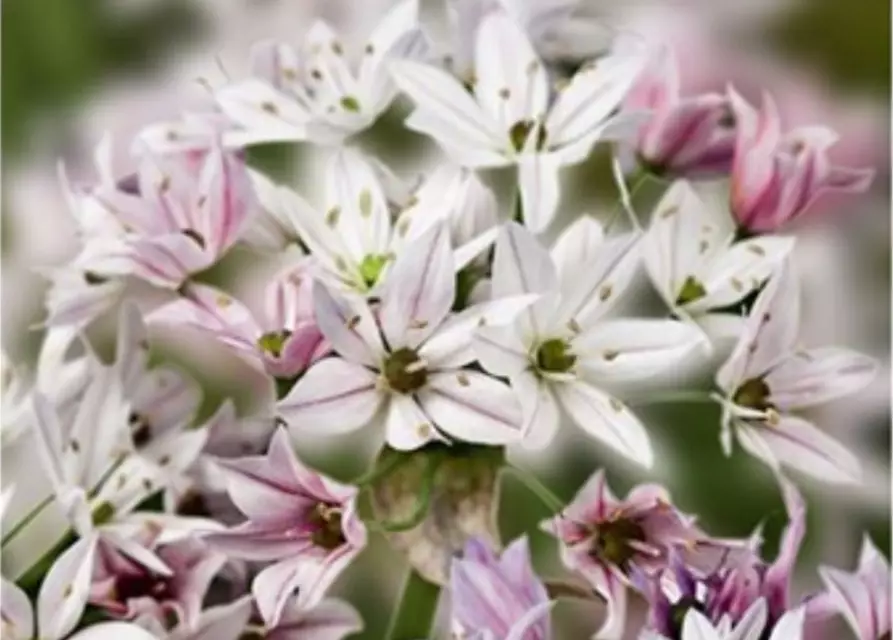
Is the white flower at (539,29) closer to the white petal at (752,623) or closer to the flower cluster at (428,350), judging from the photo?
the flower cluster at (428,350)

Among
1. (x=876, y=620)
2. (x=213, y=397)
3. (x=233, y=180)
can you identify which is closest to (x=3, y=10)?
(x=213, y=397)

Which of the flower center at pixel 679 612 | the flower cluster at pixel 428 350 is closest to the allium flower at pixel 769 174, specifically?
the flower cluster at pixel 428 350

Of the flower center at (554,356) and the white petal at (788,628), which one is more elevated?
the flower center at (554,356)

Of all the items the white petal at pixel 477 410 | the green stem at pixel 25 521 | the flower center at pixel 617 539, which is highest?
the white petal at pixel 477 410

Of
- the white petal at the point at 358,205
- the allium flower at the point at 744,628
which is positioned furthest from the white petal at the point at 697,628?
the white petal at the point at 358,205

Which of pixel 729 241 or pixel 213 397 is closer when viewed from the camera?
pixel 729 241

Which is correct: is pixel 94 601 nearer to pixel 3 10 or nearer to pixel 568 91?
pixel 568 91

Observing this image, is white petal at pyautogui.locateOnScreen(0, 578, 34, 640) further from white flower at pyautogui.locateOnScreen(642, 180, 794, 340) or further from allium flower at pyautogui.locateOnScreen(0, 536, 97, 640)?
white flower at pyautogui.locateOnScreen(642, 180, 794, 340)
